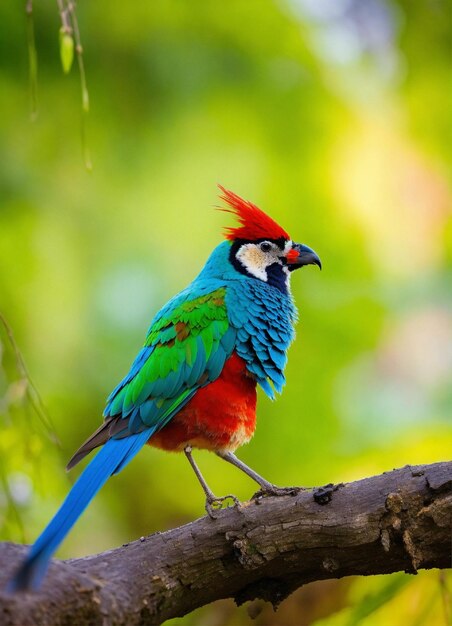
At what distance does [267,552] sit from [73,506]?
68 centimetres

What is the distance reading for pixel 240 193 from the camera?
6.97 m

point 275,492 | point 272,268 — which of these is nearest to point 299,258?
point 272,268

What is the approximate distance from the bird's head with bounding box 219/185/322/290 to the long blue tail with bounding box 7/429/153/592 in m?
1.26

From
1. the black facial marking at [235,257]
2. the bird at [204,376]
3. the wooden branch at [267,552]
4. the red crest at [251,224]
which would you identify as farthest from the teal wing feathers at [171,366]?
the wooden branch at [267,552]

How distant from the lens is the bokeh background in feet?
21.3

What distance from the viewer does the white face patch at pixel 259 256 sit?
4745mm

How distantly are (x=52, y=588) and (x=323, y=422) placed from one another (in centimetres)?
403

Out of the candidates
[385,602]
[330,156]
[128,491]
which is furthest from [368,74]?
[385,602]

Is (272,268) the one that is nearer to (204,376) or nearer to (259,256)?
(259,256)

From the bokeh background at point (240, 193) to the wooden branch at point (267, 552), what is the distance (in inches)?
112

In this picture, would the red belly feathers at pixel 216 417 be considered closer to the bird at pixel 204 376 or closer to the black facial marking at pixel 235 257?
the bird at pixel 204 376

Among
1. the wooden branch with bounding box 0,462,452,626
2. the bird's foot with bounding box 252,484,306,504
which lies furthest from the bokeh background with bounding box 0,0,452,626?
the wooden branch with bounding box 0,462,452,626

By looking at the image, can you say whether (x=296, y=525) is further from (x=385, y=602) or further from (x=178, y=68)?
(x=178, y=68)

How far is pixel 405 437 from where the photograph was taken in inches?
232
